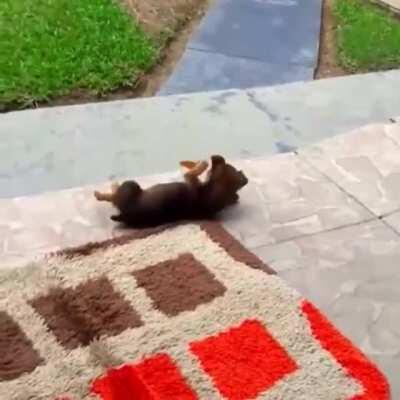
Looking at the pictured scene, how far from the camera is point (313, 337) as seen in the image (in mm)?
2566

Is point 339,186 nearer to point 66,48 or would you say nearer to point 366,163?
point 366,163

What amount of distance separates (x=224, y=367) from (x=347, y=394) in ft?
1.01

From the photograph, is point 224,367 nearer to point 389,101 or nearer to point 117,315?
point 117,315

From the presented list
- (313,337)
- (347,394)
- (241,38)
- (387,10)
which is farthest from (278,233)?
(387,10)

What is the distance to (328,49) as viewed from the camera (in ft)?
15.6

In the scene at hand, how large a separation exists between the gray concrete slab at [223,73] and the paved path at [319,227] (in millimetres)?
734

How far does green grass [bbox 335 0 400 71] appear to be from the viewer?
4648 mm

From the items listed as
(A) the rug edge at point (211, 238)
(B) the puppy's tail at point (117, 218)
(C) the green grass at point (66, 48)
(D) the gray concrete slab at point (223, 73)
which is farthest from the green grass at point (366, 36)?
(B) the puppy's tail at point (117, 218)

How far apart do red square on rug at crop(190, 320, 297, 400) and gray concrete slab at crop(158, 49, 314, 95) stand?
1750 mm

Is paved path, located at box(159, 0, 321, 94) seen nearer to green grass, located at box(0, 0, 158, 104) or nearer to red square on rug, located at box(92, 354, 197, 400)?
green grass, located at box(0, 0, 158, 104)

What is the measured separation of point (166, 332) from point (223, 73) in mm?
2018

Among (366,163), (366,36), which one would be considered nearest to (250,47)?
(366,36)

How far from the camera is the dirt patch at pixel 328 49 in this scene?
14.8 ft

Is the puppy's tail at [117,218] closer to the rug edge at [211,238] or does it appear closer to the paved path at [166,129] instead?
the rug edge at [211,238]
